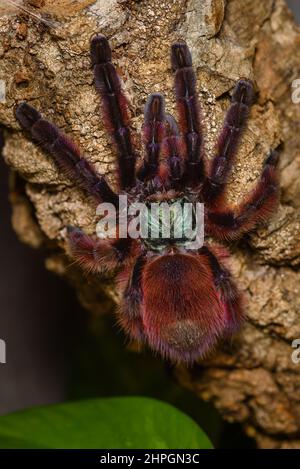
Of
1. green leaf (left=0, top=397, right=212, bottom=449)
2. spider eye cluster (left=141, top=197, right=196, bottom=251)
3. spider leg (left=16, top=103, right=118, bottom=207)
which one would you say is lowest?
green leaf (left=0, top=397, right=212, bottom=449)

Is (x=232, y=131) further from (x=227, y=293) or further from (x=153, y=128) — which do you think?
(x=227, y=293)

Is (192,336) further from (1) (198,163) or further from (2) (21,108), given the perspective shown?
Result: (2) (21,108)

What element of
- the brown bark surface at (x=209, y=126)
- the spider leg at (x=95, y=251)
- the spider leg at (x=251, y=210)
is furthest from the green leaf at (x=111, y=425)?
the spider leg at (x=251, y=210)

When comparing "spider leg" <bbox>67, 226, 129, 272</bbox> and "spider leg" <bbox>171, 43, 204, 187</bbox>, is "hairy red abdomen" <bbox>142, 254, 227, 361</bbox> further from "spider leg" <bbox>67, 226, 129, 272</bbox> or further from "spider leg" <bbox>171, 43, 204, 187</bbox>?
"spider leg" <bbox>171, 43, 204, 187</bbox>

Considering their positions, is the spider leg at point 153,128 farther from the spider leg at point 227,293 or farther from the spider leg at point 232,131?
the spider leg at point 227,293

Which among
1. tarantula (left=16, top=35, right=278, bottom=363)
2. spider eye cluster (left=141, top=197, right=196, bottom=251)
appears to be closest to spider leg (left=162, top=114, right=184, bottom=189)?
tarantula (left=16, top=35, right=278, bottom=363)
